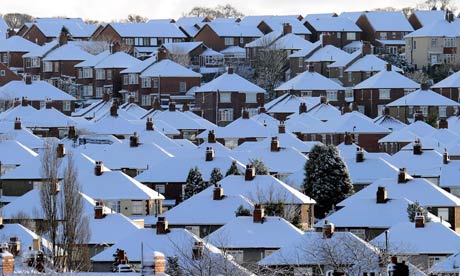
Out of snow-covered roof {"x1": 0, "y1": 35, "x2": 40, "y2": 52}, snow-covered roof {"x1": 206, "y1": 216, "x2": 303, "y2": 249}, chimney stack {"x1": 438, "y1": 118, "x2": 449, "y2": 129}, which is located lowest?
chimney stack {"x1": 438, "y1": 118, "x2": 449, "y2": 129}

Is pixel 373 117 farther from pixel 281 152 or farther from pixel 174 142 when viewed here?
pixel 281 152

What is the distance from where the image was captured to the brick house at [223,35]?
552 feet

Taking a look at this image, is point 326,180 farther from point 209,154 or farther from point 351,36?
point 351,36

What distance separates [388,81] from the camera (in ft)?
449

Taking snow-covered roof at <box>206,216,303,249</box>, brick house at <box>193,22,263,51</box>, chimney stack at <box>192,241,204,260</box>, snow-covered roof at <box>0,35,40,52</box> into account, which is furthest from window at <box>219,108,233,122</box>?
chimney stack at <box>192,241,204,260</box>

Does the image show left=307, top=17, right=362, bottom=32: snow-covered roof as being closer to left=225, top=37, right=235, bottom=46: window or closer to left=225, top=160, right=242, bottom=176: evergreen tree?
left=225, top=37, right=235, bottom=46: window

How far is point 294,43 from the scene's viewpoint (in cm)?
16088

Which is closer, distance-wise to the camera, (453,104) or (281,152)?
(281,152)

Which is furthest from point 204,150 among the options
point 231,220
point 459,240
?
point 459,240

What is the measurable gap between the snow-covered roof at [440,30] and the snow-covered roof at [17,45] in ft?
107

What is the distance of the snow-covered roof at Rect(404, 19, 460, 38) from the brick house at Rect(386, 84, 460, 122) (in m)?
17.9

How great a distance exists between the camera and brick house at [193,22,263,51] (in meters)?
168

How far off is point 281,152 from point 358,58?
5336cm

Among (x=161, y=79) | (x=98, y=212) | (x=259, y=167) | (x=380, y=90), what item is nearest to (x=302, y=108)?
(x=380, y=90)
